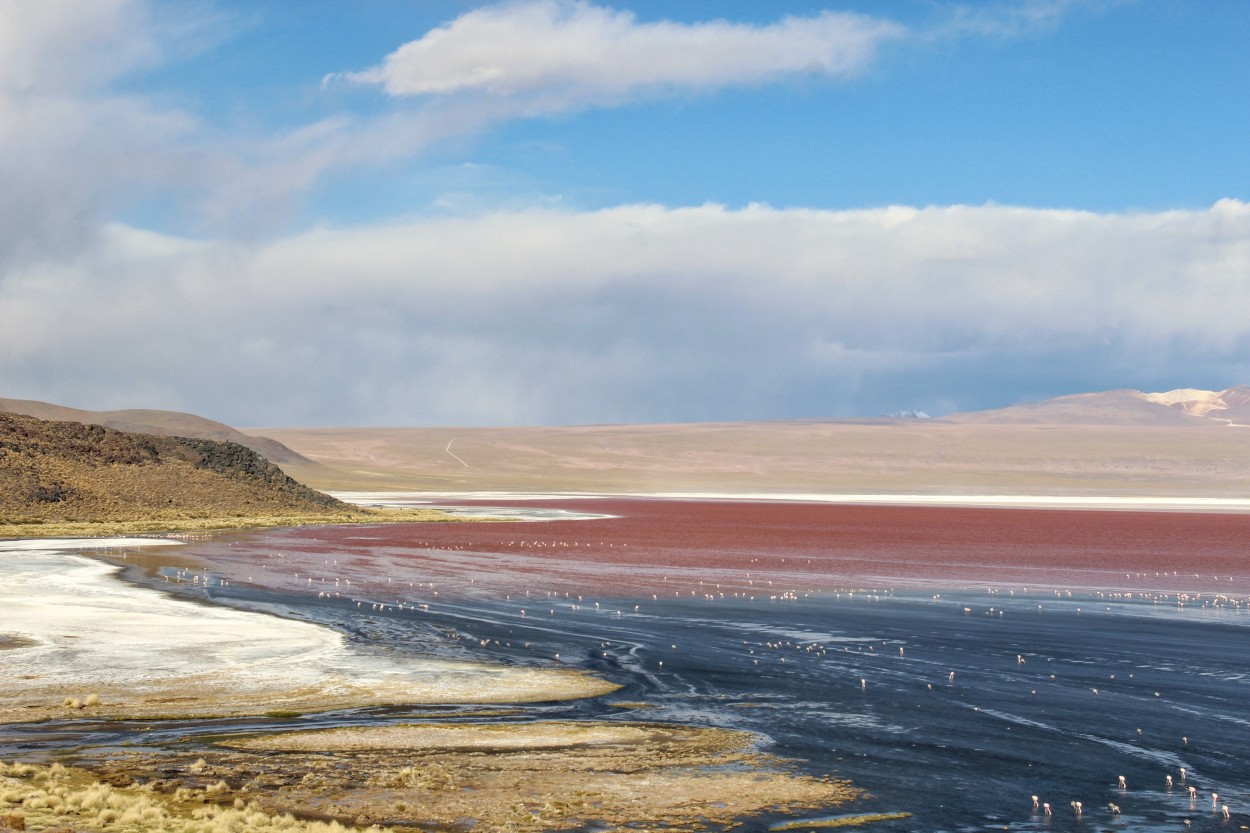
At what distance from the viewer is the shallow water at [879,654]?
17672 millimetres

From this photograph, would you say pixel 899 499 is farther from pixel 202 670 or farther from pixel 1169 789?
pixel 1169 789

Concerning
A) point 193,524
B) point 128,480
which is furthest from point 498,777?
point 128,480

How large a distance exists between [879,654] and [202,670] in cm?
1527

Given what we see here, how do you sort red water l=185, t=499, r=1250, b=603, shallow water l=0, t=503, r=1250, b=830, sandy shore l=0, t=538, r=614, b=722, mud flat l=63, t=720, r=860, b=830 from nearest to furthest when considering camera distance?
mud flat l=63, t=720, r=860, b=830 → shallow water l=0, t=503, r=1250, b=830 → sandy shore l=0, t=538, r=614, b=722 → red water l=185, t=499, r=1250, b=603

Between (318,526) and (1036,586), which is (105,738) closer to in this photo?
(1036,586)

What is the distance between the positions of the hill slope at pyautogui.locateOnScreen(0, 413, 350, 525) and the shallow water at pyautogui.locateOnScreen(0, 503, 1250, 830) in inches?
917

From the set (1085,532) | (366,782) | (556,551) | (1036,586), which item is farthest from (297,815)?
(1085,532)

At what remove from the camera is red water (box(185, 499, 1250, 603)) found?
46438mm

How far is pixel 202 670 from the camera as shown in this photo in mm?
24969

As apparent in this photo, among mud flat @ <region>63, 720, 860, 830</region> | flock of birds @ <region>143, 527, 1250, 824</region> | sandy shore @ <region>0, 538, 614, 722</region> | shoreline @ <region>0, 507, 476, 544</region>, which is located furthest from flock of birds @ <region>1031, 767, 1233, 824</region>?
shoreline @ <region>0, 507, 476, 544</region>

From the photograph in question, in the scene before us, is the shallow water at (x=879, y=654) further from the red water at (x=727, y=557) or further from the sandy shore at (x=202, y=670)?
the sandy shore at (x=202, y=670)

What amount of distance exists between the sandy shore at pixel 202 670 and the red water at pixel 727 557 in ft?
29.2

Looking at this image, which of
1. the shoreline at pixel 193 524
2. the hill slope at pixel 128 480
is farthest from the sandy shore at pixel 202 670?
Result: the hill slope at pixel 128 480

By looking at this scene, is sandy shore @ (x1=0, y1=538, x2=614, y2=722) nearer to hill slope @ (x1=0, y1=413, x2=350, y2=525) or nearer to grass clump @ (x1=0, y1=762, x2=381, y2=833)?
grass clump @ (x1=0, y1=762, x2=381, y2=833)
